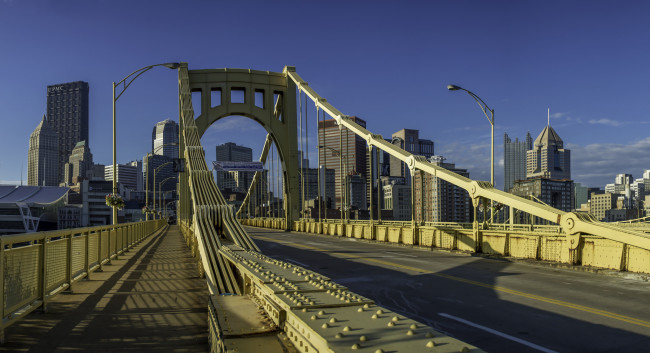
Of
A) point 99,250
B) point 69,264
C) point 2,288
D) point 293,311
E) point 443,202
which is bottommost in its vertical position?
point 443,202

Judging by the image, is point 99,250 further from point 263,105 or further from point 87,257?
point 263,105

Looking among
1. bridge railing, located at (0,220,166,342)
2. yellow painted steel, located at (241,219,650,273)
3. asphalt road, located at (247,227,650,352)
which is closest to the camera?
bridge railing, located at (0,220,166,342)

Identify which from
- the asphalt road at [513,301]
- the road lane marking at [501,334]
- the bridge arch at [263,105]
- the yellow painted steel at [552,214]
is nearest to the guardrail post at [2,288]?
the asphalt road at [513,301]

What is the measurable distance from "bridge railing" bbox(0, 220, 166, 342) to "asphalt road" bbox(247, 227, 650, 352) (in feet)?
21.5

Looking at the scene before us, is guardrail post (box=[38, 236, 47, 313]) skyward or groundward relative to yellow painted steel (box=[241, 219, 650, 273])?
skyward

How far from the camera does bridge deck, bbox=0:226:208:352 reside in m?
6.75

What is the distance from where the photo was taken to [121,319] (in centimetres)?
831

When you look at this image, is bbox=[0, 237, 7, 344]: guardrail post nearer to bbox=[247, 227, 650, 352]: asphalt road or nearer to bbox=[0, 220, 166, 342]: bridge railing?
bbox=[0, 220, 166, 342]: bridge railing

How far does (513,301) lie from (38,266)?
943 cm

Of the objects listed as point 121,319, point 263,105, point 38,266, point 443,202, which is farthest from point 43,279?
point 443,202

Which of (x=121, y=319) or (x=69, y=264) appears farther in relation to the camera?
(x=69, y=264)

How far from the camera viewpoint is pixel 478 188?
21.4 m

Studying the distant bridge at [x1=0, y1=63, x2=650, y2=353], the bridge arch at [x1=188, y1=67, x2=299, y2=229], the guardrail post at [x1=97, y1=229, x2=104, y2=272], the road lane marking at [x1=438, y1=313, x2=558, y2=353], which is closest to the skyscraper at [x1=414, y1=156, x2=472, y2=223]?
the bridge arch at [x1=188, y1=67, x2=299, y2=229]

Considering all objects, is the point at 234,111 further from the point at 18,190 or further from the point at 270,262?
the point at 18,190
